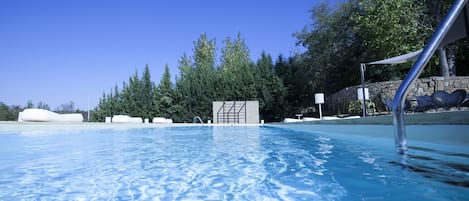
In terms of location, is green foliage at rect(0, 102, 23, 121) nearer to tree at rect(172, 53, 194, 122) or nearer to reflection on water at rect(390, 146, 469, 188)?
tree at rect(172, 53, 194, 122)

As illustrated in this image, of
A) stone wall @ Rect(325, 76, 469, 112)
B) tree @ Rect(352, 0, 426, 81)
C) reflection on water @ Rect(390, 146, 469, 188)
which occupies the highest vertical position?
tree @ Rect(352, 0, 426, 81)

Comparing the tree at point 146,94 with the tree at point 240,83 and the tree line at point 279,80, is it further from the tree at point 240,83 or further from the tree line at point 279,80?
the tree at point 240,83

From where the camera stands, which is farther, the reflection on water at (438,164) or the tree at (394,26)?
the tree at (394,26)

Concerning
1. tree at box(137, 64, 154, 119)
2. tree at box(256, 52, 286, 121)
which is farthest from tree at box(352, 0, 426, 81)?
tree at box(137, 64, 154, 119)

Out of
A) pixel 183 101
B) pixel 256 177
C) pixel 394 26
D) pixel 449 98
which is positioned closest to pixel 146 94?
pixel 183 101

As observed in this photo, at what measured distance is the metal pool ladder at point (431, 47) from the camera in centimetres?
185

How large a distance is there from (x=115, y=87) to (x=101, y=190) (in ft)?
65.6

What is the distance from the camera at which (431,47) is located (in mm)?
1918

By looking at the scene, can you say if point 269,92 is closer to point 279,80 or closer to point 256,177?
point 279,80

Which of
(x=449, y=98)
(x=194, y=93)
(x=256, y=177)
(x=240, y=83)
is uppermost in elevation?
(x=240, y=83)

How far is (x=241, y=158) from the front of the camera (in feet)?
13.6

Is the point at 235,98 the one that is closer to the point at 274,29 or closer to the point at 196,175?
→ the point at 274,29

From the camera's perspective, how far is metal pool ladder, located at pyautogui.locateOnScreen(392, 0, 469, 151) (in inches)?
73.0

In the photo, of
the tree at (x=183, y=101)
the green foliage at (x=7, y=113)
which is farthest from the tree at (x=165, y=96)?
the green foliage at (x=7, y=113)
